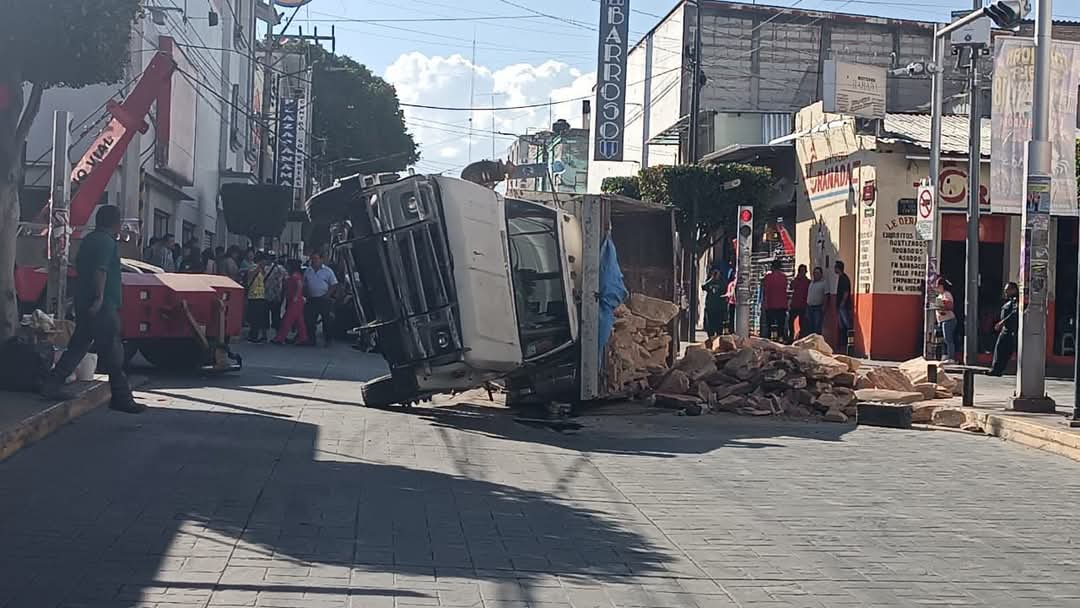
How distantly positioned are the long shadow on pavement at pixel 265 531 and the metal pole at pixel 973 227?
43.2 feet

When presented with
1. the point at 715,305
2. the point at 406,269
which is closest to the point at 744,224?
the point at 715,305

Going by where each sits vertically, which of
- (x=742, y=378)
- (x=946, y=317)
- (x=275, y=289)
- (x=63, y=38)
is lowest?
(x=742, y=378)

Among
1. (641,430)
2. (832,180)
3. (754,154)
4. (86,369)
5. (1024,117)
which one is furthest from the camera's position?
(754,154)

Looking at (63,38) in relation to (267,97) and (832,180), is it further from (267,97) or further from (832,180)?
(267,97)

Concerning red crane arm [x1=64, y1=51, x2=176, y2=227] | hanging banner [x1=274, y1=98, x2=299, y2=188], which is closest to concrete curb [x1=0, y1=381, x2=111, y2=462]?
red crane arm [x1=64, y1=51, x2=176, y2=227]

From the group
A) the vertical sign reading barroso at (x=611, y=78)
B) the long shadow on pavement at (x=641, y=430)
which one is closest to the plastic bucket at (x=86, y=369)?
the long shadow on pavement at (x=641, y=430)

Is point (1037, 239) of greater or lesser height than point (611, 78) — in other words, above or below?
below

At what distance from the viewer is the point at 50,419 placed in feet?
32.7

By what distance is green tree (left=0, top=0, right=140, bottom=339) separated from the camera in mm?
10719

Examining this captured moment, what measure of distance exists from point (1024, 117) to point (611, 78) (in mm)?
21403

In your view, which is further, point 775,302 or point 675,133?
point 675,133

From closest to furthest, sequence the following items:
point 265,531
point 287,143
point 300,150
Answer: point 265,531
point 287,143
point 300,150

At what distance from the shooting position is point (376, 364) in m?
19.8

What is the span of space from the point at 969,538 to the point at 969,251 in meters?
13.8
